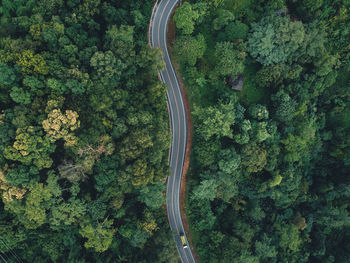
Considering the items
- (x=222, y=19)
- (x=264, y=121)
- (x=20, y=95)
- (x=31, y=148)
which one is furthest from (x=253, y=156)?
(x=20, y=95)

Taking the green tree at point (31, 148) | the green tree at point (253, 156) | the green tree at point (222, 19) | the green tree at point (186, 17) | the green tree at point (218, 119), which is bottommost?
the green tree at point (253, 156)

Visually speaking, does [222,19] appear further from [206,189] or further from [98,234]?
[98,234]

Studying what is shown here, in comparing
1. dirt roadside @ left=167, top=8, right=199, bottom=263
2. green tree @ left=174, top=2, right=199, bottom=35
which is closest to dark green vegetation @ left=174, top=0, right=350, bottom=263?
green tree @ left=174, top=2, right=199, bottom=35

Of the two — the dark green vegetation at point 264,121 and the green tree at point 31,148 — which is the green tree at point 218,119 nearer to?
the dark green vegetation at point 264,121

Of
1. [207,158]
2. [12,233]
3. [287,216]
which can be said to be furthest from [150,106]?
[287,216]

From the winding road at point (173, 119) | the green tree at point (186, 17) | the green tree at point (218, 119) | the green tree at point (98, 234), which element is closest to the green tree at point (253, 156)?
the green tree at point (218, 119)

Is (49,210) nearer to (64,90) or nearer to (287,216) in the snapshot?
(64,90)
